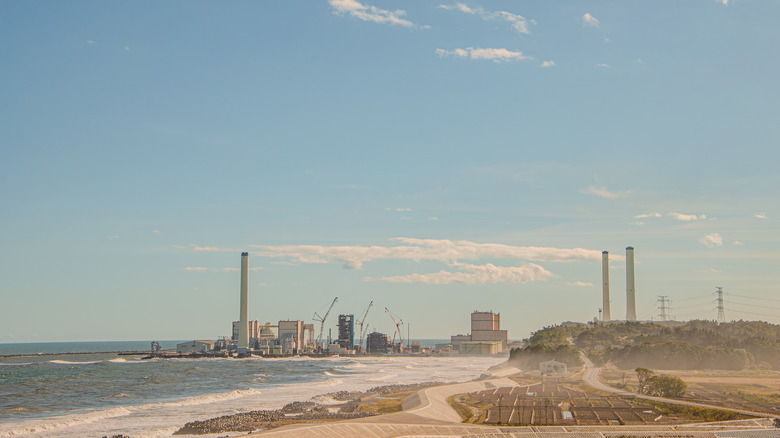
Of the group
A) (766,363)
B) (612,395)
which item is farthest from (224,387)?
(766,363)

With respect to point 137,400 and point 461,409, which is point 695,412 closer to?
point 461,409

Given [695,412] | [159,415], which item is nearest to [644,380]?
[695,412]

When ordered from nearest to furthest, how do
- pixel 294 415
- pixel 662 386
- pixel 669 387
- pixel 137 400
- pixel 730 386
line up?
1. pixel 294 415
2. pixel 669 387
3. pixel 662 386
4. pixel 137 400
5. pixel 730 386

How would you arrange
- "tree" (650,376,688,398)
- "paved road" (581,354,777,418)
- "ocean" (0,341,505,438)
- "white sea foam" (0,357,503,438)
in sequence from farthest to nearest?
"tree" (650,376,688,398) → "paved road" (581,354,777,418) → "ocean" (0,341,505,438) → "white sea foam" (0,357,503,438)

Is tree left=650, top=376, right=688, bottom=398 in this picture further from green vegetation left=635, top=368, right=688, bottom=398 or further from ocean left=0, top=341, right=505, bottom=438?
ocean left=0, top=341, right=505, bottom=438

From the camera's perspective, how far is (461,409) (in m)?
75.3

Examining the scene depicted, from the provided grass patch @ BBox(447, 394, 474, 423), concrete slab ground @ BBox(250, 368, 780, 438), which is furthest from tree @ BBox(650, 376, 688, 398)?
grass patch @ BBox(447, 394, 474, 423)

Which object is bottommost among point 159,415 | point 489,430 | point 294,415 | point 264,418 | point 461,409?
point 159,415

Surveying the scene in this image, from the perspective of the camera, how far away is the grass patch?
69.1 metres

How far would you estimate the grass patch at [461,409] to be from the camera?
69113mm

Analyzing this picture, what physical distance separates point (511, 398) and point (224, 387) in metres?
58.8

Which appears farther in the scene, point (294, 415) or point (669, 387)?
point (669, 387)

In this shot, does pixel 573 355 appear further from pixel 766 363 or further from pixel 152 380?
pixel 152 380

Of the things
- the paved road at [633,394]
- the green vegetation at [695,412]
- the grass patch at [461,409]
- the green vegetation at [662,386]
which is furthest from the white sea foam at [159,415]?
the green vegetation at [695,412]
